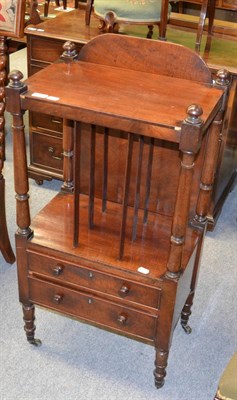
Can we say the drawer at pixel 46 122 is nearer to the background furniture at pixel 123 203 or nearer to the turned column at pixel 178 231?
the background furniture at pixel 123 203

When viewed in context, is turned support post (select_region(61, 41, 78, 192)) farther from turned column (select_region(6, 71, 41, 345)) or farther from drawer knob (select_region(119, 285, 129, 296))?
drawer knob (select_region(119, 285, 129, 296))

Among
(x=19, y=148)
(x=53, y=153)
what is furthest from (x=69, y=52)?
(x=53, y=153)

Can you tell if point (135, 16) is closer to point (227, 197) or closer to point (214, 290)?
point (227, 197)

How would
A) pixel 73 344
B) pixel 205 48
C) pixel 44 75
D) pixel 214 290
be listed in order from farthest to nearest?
1. pixel 205 48
2. pixel 214 290
3. pixel 73 344
4. pixel 44 75

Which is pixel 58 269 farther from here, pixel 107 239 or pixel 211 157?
pixel 211 157

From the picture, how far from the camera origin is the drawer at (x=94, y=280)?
157 centimetres

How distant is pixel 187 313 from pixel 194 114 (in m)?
0.96

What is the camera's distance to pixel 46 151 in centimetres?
280

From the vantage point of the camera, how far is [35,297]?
1764 millimetres

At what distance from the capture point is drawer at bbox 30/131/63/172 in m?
2.76

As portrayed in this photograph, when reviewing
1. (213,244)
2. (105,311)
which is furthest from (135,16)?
(105,311)

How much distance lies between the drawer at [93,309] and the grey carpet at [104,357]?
24cm

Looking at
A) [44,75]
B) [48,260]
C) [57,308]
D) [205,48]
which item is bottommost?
[57,308]

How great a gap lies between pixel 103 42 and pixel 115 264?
67 cm
